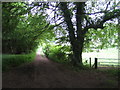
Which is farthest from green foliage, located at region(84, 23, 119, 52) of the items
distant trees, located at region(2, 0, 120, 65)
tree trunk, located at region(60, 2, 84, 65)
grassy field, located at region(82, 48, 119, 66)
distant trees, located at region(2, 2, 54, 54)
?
distant trees, located at region(2, 2, 54, 54)

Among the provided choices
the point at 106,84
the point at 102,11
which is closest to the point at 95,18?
the point at 102,11

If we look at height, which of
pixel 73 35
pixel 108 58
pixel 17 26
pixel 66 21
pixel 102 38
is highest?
pixel 66 21

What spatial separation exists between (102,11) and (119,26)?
157 centimetres

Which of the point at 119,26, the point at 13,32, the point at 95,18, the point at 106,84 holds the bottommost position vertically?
the point at 106,84

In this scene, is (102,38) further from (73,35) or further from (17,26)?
(17,26)

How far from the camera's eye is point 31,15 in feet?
21.6

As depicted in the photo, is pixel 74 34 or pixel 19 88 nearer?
pixel 19 88

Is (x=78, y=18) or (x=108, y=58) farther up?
(x=78, y=18)

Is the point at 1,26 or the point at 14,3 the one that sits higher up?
the point at 14,3

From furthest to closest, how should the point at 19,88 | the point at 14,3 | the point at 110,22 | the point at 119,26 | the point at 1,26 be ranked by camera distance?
the point at 110,22 → the point at 119,26 → the point at 14,3 → the point at 1,26 → the point at 19,88

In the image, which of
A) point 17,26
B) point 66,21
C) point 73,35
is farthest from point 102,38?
point 17,26

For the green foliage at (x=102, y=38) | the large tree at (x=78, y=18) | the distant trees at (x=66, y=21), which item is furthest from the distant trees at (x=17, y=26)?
the green foliage at (x=102, y=38)

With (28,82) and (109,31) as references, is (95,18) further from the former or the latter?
(28,82)

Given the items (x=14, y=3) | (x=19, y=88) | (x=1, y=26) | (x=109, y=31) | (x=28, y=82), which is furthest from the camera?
(x=109, y=31)
